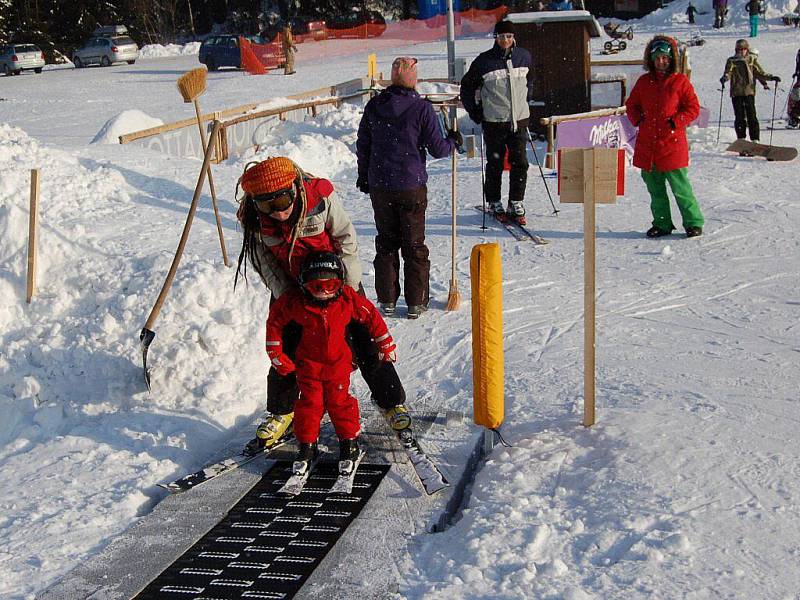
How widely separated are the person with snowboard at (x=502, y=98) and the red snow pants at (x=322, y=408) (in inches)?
187

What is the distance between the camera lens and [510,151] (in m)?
9.02

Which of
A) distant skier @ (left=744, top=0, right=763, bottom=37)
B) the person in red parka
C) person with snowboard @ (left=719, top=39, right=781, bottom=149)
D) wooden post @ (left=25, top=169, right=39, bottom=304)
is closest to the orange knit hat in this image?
wooden post @ (left=25, top=169, right=39, bottom=304)

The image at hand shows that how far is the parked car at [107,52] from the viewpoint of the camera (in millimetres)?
38281

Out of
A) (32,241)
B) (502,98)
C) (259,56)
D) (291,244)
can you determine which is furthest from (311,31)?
(291,244)

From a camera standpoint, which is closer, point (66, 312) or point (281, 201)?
point (281, 201)

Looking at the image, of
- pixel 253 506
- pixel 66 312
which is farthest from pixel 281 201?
pixel 66 312

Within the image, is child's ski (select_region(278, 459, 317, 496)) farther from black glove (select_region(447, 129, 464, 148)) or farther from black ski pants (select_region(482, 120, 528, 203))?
black ski pants (select_region(482, 120, 528, 203))

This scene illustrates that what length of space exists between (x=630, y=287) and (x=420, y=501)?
3.70 metres

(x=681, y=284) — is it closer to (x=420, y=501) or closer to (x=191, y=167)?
(x=420, y=501)

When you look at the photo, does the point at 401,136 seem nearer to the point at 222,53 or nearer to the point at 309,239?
the point at 309,239

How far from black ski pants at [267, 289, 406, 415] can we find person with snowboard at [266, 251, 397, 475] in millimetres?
32

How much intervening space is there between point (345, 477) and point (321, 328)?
748 mm

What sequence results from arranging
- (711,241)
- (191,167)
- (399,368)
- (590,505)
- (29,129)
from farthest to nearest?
(29,129), (191,167), (711,241), (399,368), (590,505)

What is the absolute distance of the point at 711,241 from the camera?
852cm
